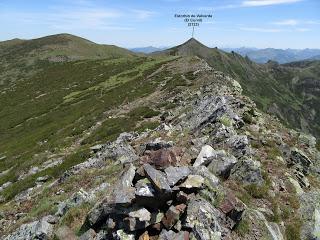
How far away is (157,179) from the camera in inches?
591

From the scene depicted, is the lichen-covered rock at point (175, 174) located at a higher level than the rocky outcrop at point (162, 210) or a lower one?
higher

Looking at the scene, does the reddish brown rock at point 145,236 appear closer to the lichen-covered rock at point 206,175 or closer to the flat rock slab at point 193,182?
the flat rock slab at point 193,182

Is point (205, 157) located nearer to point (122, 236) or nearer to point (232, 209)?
point (232, 209)

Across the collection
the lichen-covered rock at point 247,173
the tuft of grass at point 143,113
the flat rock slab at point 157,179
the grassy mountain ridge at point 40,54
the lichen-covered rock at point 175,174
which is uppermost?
the flat rock slab at point 157,179

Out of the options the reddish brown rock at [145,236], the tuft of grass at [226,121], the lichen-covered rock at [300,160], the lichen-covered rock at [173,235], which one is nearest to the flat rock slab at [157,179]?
the lichen-covered rock at [173,235]

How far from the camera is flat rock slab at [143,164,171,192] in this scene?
14.7m

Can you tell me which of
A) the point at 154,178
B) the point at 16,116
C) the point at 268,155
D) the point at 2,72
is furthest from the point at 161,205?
the point at 2,72

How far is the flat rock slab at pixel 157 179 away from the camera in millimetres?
14654

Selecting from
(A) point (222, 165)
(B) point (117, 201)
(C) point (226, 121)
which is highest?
(B) point (117, 201)

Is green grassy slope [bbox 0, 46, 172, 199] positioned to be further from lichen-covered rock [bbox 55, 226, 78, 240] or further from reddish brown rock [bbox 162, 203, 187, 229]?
reddish brown rock [bbox 162, 203, 187, 229]

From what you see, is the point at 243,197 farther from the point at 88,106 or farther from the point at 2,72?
the point at 2,72

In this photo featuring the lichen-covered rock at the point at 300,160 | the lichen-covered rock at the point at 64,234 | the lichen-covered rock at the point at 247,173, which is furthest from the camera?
the lichen-covered rock at the point at 300,160

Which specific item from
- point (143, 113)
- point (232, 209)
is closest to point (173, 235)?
point (232, 209)

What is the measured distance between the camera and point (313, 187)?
22.4 metres
